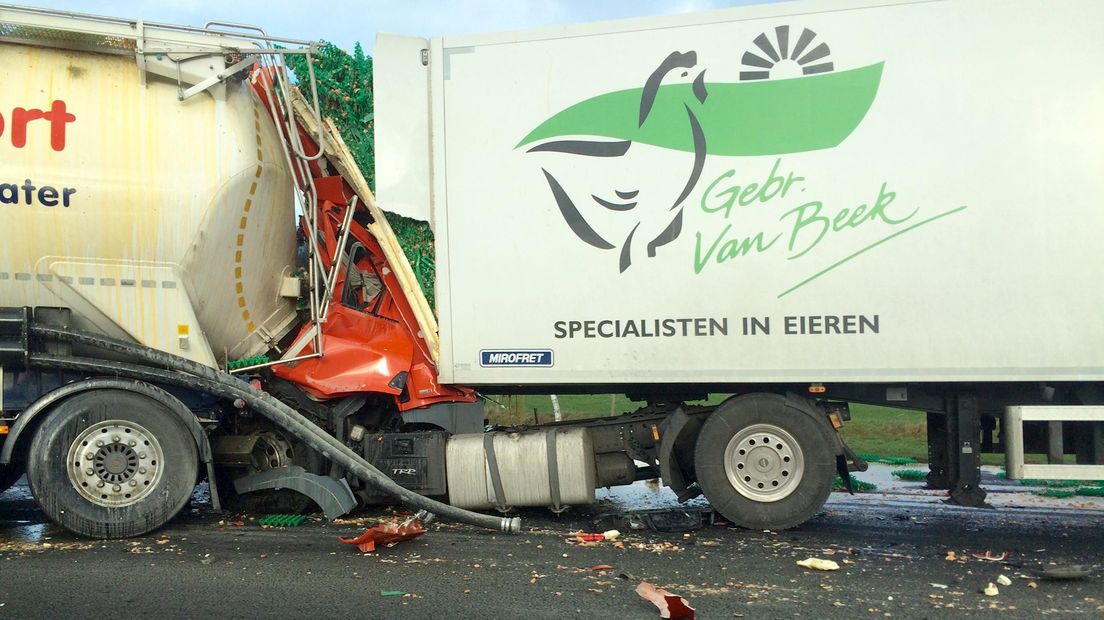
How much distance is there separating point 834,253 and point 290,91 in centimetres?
427

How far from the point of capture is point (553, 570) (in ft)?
17.7

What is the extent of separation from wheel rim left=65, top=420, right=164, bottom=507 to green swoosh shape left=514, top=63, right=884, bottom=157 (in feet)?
12.2

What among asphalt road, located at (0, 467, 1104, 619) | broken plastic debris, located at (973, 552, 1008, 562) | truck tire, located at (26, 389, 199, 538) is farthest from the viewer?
truck tire, located at (26, 389, 199, 538)

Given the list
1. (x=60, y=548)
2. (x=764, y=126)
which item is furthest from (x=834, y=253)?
(x=60, y=548)

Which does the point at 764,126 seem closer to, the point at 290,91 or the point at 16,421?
the point at 290,91

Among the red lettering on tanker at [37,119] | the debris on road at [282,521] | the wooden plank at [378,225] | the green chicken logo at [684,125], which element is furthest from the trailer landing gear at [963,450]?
the red lettering on tanker at [37,119]

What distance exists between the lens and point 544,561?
5.64 meters

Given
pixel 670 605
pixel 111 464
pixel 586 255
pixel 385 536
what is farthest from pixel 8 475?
pixel 670 605

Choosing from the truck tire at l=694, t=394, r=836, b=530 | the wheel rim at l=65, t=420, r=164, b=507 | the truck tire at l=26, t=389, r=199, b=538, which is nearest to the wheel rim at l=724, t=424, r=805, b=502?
the truck tire at l=694, t=394, r=836, b=530

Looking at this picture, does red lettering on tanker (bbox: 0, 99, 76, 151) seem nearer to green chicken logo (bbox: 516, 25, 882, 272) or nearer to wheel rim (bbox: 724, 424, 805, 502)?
green chicken logo (bbox: 516, 25, 882, 272)

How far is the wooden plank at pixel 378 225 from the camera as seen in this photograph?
22.4ft

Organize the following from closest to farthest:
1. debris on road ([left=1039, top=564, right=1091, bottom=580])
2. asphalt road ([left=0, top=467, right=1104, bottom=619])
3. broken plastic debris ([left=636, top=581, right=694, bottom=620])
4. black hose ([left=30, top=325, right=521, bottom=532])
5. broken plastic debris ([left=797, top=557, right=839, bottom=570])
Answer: broken plastic debris ([left=636, top=581, right=694, bottom=620]) < asphalt road ([left=0, top=467, right=1104, bottom=619]) < debris on road ([left=1039, top=564, right=1091, bottom=580]) < broken plastic debris ([left=797, top=557, right=839, bottom=570]) < black hose ([left=30, top=325, right=521, bottom=532])

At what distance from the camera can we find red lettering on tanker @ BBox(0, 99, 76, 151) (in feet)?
20.4

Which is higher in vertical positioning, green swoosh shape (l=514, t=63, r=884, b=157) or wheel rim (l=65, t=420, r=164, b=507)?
green swoosh shape (l=514, t=63, r=884, b=157)
